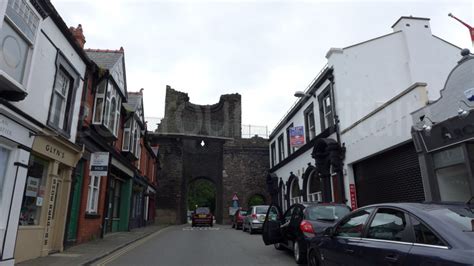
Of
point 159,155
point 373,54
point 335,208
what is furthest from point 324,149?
point 159,155

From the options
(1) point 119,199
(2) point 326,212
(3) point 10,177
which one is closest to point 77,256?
(3) point 10,177

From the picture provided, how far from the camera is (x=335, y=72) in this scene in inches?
667

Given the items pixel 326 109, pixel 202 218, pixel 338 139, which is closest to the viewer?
pixel 338 139

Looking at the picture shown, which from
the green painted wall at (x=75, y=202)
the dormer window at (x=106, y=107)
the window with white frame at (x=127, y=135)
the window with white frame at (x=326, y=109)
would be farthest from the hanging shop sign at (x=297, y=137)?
the green painted wall at (x=75, y=202)

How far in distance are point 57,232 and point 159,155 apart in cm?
2396

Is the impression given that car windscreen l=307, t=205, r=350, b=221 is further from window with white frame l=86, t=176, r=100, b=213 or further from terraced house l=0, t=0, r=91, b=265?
window with white frame l=86, t=176, r=100, b=213

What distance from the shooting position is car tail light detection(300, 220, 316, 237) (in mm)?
7926

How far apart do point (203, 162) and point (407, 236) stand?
32.8 meters

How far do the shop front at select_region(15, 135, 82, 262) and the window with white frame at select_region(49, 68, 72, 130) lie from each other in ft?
2.15

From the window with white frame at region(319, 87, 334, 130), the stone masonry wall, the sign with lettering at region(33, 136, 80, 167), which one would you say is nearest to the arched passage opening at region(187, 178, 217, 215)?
the stone masonry wall

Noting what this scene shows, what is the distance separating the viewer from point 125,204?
1956cm

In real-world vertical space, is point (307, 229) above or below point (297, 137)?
below

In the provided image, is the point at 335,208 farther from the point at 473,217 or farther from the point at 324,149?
the point at 324,149

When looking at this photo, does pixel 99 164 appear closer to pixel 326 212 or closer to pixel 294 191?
pixel 326 212
